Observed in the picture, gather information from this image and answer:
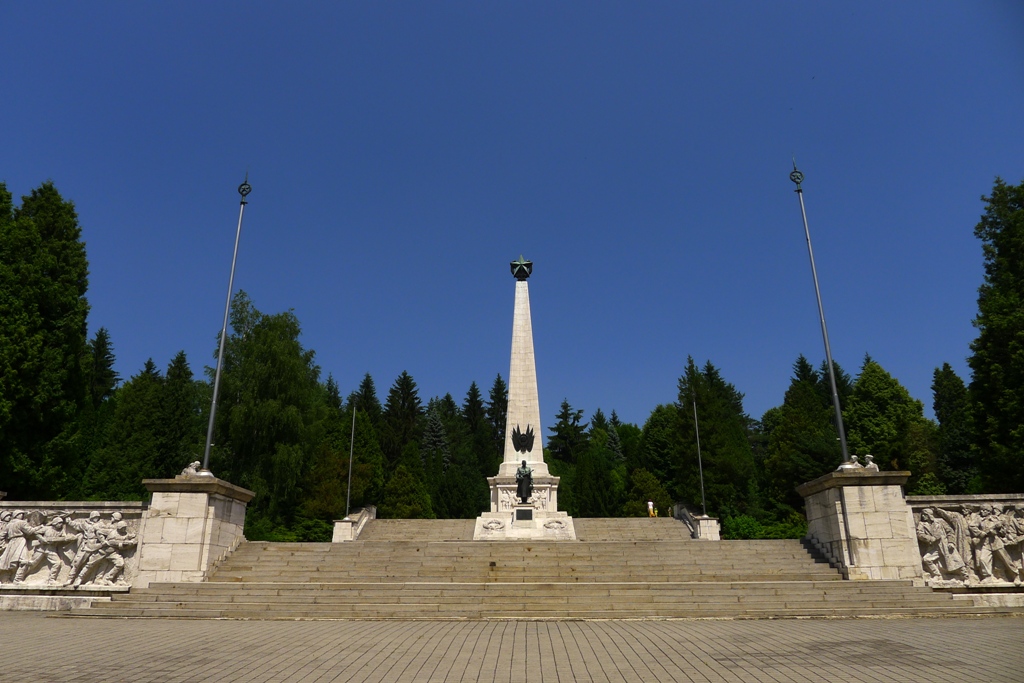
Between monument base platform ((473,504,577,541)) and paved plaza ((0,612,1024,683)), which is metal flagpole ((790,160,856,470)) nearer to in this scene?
paved plaza ((0,612,1024,683))

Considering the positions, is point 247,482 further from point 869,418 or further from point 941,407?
point 941,407

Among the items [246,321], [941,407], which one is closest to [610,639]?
[246,321]

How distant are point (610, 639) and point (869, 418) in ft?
139

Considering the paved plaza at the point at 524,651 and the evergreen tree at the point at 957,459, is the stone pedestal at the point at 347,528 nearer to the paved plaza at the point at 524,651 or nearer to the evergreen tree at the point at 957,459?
the paved plaza at the point at 524,651

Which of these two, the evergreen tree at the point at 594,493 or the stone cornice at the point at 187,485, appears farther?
the evergreen tree at the point at 594,493

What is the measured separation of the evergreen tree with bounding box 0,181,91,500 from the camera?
1919 cm

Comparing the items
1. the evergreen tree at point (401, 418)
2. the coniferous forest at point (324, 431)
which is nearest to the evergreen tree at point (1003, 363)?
the coniferous forest at point (324, 431)

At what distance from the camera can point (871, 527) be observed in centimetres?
1209

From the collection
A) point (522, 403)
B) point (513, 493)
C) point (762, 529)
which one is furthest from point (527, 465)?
point (762, 529)

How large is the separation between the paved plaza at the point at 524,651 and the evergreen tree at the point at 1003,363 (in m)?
14.9

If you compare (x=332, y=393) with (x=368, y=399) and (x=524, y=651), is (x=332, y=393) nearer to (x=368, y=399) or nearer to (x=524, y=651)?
(x=368, y=399)

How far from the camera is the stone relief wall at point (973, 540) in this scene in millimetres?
11641

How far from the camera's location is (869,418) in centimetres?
4362

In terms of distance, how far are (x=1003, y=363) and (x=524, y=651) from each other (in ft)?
75.9
